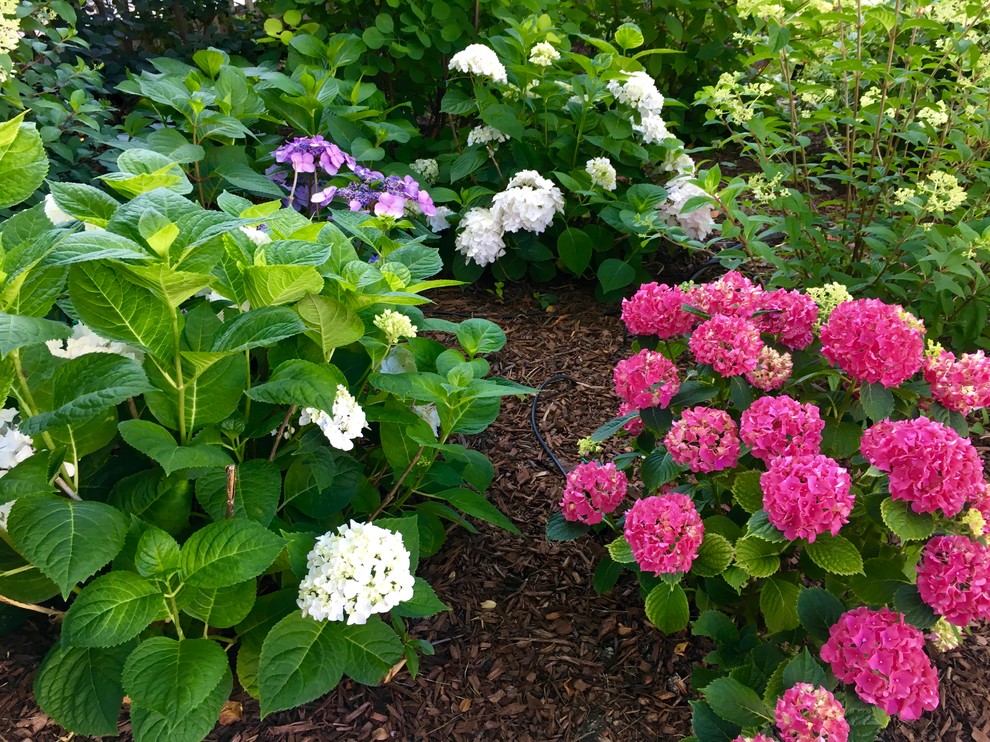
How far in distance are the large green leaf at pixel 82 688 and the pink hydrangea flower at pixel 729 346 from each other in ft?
4.22

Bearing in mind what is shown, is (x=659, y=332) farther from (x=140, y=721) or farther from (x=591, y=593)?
(x=140, y=721)

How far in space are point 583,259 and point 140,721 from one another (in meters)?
2.32

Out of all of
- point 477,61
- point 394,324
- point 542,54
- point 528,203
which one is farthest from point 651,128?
point 394,324

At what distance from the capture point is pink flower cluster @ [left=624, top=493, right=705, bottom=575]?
1.49 metres

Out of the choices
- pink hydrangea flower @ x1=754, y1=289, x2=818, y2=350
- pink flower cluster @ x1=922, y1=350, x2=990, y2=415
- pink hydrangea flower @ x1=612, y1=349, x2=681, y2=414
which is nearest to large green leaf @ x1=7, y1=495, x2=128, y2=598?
pink hydrangea flower @ x1=612, y1=349, x2=681, y2=414

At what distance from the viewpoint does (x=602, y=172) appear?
3.04m

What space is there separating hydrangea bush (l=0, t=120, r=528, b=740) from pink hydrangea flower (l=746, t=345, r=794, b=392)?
550mm

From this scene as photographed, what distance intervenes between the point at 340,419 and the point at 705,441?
73 cm

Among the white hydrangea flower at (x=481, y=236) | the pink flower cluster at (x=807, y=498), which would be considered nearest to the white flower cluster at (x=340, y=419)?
the pink flower cluster at (x=807, y=498)

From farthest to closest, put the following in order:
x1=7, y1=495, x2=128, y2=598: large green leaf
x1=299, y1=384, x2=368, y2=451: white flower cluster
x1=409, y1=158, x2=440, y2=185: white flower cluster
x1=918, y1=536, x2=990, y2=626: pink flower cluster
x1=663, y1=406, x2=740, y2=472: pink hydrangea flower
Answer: x1=409, y1=158, x2=440, y2=185: white flower cluster, x1=663, y1=406, x2=740, y2=472: pink hydrangea flower, x1=299, y1=384, x2=368, y2=451: white flower cluster, x1=918, y1=536, x2=990, y2=626: pink flower cluster, x1=7, y1=495, x2=128, y2=598: large green leaf

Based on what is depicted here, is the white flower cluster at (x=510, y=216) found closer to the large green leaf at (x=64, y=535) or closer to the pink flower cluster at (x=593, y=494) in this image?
the pink flower cluster at (x=593, y=494)

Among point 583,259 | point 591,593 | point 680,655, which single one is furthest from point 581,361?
point 680,655

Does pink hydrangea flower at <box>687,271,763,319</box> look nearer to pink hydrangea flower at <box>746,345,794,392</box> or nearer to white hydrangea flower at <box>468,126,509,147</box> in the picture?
pink hydrangea flower at <box>746,345,794,392</box>

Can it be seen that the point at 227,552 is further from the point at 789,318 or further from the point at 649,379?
the point at 789,318
